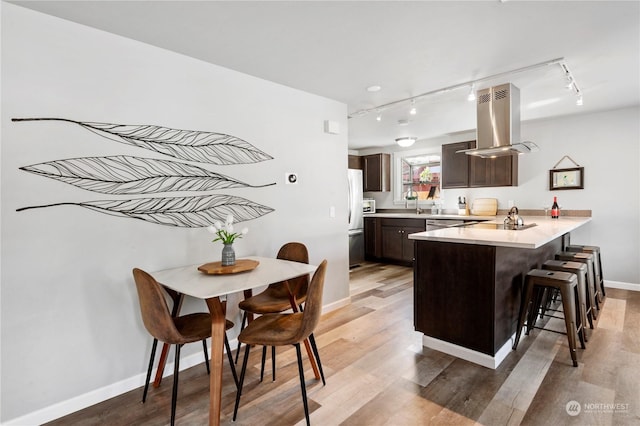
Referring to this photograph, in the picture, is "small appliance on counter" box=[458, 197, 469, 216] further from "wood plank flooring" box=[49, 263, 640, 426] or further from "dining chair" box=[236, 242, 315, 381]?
"dining chair" box=[236, 242, 315, 381]

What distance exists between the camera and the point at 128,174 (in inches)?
87.4

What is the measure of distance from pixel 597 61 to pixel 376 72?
5.95 feet

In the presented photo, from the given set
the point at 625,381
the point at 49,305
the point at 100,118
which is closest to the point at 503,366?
the point at 625,381

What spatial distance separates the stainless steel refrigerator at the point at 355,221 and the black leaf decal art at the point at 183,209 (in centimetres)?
304

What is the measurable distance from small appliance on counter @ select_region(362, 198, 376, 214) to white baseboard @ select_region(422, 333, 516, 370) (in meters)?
3.93

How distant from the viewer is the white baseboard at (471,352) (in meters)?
2.39

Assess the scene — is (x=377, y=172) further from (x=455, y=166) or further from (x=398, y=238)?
(x=455, y=166)

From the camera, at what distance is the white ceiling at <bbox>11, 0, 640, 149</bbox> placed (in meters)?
1.92

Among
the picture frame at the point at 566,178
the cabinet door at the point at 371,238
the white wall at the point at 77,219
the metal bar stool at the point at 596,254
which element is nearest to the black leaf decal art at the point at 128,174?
the white wall at the point at 77,219

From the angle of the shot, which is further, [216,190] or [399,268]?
[399,268]

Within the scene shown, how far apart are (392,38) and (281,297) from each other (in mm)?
2070

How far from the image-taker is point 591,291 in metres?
3.08

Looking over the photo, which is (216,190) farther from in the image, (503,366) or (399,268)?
(399,268)

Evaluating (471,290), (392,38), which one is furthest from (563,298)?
(392,38)
